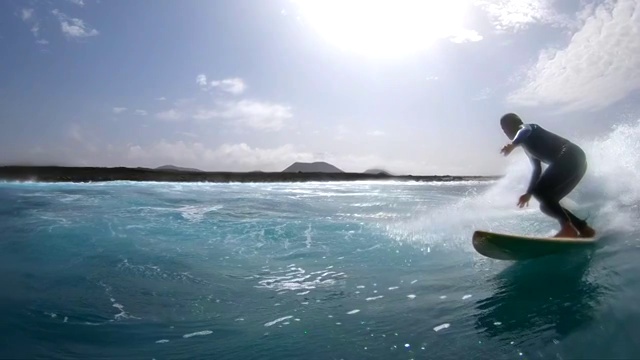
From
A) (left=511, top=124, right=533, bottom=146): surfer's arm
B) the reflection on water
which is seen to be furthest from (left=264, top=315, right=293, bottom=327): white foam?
(left=511, top=124, right=533, bottom=146): surfer's arm

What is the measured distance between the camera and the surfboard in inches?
227

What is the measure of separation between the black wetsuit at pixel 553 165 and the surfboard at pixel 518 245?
583 mm

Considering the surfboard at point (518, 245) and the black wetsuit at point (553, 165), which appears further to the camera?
the black wetsuit at point (553, 165)

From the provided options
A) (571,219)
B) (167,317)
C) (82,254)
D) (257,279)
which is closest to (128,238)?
(82,254)

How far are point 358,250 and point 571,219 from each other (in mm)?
3867

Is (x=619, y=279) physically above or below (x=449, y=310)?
above

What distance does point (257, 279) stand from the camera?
6.19 metres

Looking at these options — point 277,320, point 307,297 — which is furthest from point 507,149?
point 277,320

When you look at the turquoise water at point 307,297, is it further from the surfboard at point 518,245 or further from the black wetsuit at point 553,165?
the black wetsuit at point 553,165

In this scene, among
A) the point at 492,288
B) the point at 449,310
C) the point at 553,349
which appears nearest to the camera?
the point at 553,349

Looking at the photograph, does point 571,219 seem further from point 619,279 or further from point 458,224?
point 458,224

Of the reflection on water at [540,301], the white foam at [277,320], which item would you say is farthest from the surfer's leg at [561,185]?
the white foam at [277,320]

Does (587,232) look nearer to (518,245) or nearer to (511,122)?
(518,245)

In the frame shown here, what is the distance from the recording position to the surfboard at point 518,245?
576 centimetres
